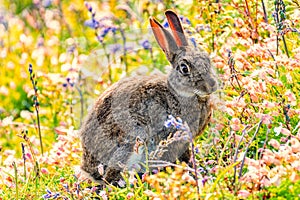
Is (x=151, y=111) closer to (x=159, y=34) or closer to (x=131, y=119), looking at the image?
(x=131, y=119)

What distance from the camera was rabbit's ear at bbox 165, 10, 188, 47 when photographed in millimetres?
5285

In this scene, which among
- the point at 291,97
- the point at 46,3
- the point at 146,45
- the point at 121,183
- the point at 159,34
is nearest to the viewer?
the point at 291,97

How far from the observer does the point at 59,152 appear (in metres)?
5.85

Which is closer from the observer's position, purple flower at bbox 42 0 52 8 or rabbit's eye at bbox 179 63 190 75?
rabbit's eye at bbox 179 63 190 75

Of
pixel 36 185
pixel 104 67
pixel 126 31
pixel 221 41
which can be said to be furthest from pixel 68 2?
pixel 36 185

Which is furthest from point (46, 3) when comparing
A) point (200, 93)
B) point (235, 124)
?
point (235, 124)

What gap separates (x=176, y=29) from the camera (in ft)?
17.5

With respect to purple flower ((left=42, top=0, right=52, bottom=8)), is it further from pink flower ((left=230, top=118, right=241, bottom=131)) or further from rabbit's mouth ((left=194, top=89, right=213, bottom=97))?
pink flower ((left=230, top=118, right=241, bottom=131))

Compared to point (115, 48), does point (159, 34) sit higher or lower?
higher

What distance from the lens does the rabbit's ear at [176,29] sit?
17.3 ft

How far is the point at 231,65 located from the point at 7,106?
412 centimetres

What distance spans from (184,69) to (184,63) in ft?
0.14

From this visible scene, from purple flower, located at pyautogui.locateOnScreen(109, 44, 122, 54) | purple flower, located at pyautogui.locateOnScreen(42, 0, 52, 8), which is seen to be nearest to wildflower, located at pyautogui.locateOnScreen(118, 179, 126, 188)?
purple flower, located at pyautogui.locateOnScreen(109, 44, 122, 54)

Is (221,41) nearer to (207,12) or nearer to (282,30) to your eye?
(207,12)
